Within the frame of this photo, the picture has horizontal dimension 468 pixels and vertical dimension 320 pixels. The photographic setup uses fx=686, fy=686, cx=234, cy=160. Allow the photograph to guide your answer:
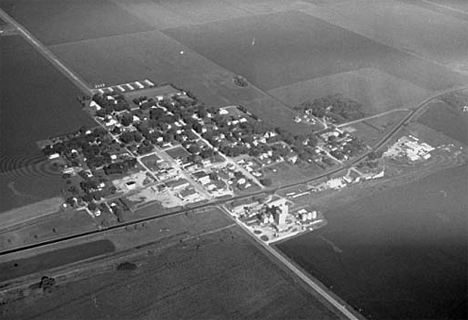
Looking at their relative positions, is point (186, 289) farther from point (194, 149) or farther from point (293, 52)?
point (293, 52)

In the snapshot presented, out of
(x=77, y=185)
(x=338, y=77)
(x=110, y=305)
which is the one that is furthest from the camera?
(x=338, y=77)

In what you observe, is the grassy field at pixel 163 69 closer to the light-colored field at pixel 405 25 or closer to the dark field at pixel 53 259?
the light-colored field at pixel 405 25

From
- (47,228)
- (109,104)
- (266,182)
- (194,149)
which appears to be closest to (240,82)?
(109,104)

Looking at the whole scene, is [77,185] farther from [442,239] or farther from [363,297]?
[442,239]

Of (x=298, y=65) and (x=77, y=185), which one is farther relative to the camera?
(x=298, y=65)

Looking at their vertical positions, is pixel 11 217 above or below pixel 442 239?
below

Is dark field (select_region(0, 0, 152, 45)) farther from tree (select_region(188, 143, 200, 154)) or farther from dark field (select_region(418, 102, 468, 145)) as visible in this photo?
dark field (select_region(418, 102, 468, 145))

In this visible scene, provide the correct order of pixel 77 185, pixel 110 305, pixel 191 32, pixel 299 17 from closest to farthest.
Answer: pixel 110 305 → pixel 77 185 → pixel 191 32 → pixel 299 17

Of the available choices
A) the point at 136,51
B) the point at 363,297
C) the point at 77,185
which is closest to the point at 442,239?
the point at 363,297
